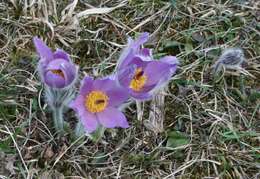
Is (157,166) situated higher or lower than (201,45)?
lower

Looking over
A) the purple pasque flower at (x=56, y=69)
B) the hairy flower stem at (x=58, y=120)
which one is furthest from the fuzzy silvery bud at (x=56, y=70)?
the hairy flower stem at (x=58, y=120)

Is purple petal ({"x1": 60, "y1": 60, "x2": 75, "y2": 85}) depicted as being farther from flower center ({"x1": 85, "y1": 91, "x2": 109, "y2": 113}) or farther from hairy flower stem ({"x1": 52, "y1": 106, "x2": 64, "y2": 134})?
hairy flower stem ({"x1": 52, "y1": 106, "x2": 64, "y2": 134})

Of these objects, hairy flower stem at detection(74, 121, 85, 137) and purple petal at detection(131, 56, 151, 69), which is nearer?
purple petal at detection(131, 56, 151, 69)

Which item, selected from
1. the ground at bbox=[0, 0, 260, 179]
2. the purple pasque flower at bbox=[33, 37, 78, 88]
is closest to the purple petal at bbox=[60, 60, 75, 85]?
the purple pasque flower at bbox=[33, 37, 78, 88]

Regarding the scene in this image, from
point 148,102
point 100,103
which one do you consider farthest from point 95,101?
point 148,102

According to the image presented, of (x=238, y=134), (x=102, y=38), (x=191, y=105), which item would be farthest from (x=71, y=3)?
(x=238, y=134)

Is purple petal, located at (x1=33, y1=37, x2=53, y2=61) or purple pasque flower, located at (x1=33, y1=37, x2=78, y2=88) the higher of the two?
purple petal, located at (x1=33, y1=37, x2=53, y2=61)

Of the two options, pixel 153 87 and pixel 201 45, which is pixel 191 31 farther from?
pixel 153 87
